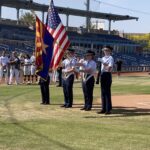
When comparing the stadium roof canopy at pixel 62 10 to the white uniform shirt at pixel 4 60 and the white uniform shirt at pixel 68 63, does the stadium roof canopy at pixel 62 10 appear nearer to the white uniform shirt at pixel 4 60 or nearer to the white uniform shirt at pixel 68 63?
the white uniform shirt at pixel 4 60

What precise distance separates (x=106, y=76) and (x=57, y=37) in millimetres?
2151

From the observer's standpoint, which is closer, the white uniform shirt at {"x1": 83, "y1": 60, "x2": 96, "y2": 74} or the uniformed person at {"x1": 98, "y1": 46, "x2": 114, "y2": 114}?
the uniformed person at {"x1": 98, "y1": 46, "x2": 114, "y2": 114}

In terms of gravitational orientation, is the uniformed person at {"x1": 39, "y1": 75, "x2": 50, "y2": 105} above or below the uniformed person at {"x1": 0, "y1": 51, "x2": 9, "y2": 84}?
below

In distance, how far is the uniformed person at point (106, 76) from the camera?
13117 mm

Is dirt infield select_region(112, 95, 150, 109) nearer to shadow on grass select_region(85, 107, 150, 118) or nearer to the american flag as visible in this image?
shadow on grass select_region(85, 107, 150, 118)

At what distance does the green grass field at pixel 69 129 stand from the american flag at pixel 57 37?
5.06 feet

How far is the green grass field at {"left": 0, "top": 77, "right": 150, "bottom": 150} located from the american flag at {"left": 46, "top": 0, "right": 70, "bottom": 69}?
154cm

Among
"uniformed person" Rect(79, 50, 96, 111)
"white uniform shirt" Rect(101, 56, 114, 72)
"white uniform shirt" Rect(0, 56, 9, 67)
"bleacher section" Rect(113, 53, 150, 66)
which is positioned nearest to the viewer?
"white uniform shirt" Rect(101, 56, 114, 72)

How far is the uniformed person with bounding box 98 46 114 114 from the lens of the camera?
516 inches

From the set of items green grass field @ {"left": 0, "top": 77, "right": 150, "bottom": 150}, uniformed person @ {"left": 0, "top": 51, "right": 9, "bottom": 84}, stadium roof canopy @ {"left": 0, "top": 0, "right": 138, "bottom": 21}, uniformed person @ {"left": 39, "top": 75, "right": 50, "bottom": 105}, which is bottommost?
green grass field @ {"left": 0, "top": 77, "right": 150, "bottom": 150}

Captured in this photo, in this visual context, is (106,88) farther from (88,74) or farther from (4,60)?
(4,60)

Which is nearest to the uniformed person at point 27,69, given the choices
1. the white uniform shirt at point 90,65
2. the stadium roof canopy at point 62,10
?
the white uniform shirt at point 90,65

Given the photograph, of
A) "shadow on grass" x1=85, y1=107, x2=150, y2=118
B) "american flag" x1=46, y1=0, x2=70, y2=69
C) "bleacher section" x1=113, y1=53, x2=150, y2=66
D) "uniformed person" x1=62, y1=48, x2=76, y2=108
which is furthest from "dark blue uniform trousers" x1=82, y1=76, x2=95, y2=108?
"bleacher section" x1=113, y1=53, x2=150, y2=66

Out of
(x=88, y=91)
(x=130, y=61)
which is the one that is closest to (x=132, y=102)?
(x=88, y=91)
